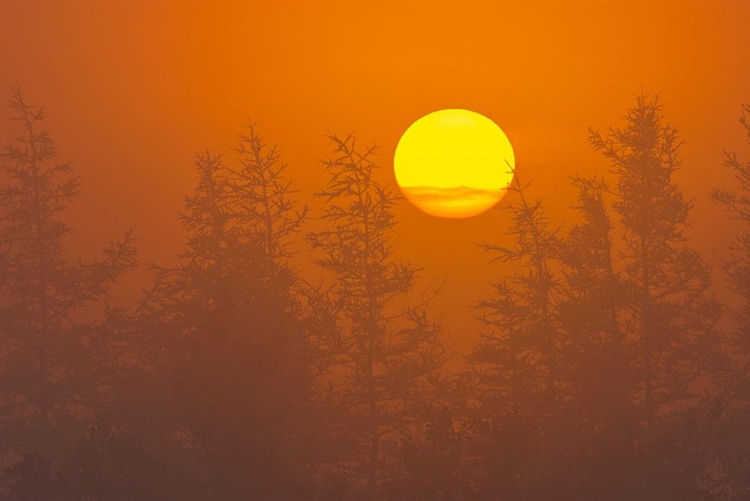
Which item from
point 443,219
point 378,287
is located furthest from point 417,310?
point 443,219

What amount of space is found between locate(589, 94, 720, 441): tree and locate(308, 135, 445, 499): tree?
216 inches

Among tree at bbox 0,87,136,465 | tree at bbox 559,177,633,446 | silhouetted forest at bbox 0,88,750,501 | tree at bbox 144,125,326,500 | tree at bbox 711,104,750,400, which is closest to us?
tree at bbox 144,125,326,500

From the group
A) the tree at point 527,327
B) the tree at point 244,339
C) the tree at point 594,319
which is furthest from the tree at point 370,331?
the tree at point 594,319

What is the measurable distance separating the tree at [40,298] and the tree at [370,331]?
7764 mm

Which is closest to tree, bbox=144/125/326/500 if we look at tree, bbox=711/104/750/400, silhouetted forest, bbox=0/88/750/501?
silhouetted forest, bbox=0/88/750/501

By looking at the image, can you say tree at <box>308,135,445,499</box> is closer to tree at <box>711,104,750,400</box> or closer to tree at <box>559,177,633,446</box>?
tree at <box>559,177,633,446</box>

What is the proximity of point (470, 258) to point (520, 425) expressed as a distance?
198 ft

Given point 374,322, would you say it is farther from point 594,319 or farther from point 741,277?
point 741,277

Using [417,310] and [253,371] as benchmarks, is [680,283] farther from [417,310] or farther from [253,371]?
[253,371]

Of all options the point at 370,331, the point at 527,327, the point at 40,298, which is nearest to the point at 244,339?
the point at 370,331

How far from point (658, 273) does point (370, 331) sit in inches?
307

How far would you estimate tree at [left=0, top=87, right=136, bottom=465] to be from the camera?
29344 mm

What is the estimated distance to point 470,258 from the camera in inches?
3083

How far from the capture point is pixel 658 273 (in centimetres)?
2678
